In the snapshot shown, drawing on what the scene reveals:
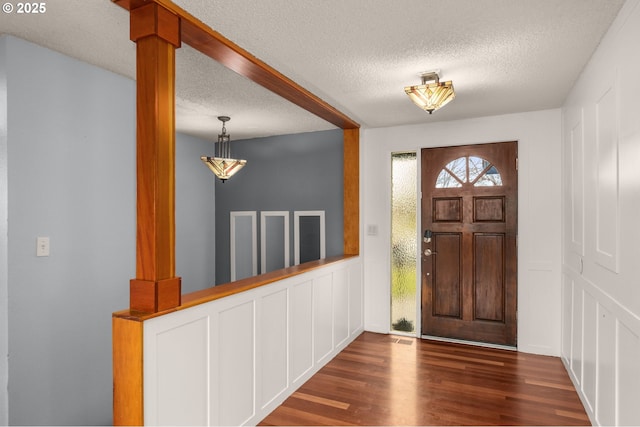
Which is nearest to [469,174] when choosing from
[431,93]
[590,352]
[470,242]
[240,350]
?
[470,242]

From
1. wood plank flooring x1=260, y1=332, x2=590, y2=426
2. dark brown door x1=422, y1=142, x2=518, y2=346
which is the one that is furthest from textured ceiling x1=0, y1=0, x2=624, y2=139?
wood plank flooring x1=260, y1=332, x2=590, y2=426

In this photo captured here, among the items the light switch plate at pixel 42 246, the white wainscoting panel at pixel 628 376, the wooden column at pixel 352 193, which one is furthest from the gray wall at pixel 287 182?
the white wainscoting panel at pixel 628 376

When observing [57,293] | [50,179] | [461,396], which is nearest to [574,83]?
[461,396]

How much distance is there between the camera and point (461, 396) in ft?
9.86

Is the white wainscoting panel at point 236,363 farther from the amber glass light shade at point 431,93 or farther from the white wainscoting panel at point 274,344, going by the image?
the amber glass light shade at point 431,93

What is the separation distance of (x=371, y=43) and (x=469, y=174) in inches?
91.9

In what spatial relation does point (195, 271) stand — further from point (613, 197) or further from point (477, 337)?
point (613, 197)

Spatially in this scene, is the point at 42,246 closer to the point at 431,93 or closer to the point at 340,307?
the point at 340,307

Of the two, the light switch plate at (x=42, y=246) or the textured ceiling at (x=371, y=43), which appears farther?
the light switch plate at (x=42, y=246)

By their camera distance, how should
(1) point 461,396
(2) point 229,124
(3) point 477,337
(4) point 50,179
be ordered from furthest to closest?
(2) point 229,124 → (3) point 477,337 → (1) point 461,396 → (4) point 50,179

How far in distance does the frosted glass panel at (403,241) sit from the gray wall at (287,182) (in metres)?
0.67

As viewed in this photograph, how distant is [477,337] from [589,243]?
1933 millimetres

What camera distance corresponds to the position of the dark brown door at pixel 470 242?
4074mm

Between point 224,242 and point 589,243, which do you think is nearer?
point 589,243
